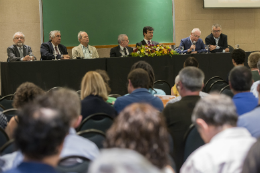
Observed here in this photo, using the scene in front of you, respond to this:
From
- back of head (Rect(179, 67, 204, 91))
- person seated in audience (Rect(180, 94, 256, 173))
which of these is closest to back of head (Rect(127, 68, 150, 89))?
back of head (Rect(179, 67, 204, 91))

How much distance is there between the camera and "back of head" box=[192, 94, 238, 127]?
1531mm

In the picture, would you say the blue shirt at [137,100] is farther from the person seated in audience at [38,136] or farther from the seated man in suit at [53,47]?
the seated man in suit at [53,47]

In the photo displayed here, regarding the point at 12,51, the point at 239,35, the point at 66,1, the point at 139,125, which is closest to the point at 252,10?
Answer: the point at 239,35

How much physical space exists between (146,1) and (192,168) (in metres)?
7.66

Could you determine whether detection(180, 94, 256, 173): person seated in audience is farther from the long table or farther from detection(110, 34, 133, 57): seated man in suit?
detection(110, 34, 133, 57): seated man in suit

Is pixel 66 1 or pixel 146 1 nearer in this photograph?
pixel 66 1

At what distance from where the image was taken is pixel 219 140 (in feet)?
4.68

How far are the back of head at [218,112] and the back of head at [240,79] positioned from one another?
3.62 feet

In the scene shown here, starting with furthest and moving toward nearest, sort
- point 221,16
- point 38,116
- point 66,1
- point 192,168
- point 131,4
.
Result: point 221,16, point 131,4, point 66,1, point 192,168, point 38,116

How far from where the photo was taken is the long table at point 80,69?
214 inches

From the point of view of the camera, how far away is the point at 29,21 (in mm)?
7930

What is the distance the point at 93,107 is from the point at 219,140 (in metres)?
1.50

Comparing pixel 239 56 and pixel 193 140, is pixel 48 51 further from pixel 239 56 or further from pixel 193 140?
pixel 193 140

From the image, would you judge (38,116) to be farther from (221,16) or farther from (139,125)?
(221,16)
